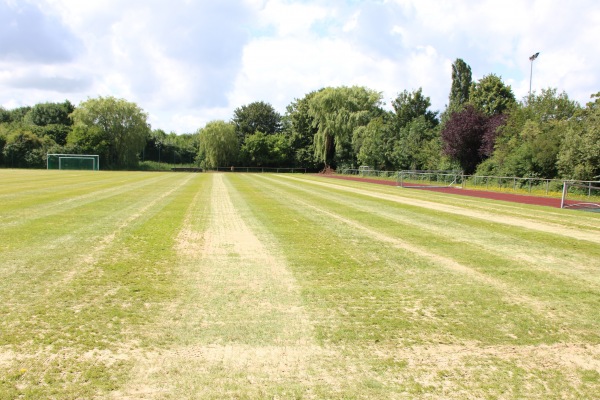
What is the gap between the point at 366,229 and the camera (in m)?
10.2

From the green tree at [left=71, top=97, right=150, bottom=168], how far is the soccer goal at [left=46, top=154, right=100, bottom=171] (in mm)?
3755

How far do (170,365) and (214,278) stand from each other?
8.12 ft

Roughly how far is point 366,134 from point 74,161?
45.2 meters

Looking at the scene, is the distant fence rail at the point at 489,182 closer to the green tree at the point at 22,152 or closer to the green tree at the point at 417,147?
the green tree at the point at 417,147

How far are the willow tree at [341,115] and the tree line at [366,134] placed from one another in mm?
153

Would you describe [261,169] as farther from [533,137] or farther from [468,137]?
[533,137]

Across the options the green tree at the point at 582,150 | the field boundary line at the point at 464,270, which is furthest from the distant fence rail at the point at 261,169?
the field boundary line at the point at 464,270

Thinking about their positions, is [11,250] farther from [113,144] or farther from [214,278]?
[113,144]

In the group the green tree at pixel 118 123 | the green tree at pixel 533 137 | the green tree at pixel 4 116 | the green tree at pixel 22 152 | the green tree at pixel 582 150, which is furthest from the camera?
the green tree at pixel 4 116

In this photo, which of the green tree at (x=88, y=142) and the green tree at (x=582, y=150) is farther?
the green tree at (x=88, y=142)

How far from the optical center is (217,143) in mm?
70500

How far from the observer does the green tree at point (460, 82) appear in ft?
184

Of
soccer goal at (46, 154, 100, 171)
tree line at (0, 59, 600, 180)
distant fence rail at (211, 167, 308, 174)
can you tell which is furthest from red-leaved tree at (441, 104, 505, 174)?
soccer goal at (46, 154, 100, 171)

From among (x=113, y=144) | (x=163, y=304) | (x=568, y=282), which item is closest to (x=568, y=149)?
(x=568, y=282)
